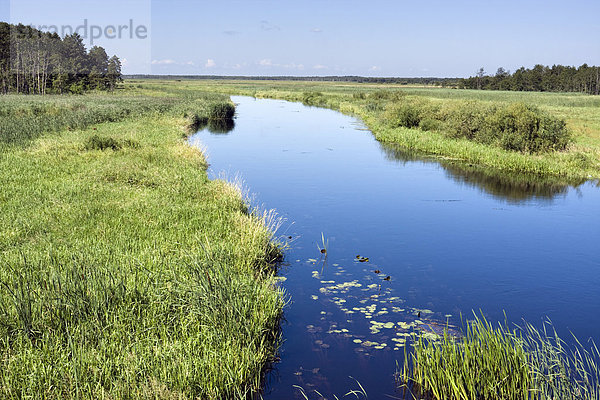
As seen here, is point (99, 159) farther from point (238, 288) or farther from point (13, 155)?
point (238, 288)

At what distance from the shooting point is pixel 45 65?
287ft

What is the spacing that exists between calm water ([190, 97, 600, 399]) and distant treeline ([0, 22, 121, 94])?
7440 centimetres

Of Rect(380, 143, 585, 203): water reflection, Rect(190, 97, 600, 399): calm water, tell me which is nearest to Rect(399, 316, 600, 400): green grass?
Rect(190, 97, 600, 399): calm water

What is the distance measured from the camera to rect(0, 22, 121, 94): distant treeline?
82188 millimetres

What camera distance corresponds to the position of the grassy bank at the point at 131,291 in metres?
6.39

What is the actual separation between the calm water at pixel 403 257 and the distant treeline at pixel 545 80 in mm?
136511

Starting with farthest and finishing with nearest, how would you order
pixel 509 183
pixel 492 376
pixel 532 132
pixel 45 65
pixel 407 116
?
pixel 45 65 → pixel 407 116 → pixel 532 132 → pixel 509 183 → pixel 492 376

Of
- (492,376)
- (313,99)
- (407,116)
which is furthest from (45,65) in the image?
(492,376)

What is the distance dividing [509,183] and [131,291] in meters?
20.5

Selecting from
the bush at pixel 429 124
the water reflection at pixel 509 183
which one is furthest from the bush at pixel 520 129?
the bush at pixel 429 124

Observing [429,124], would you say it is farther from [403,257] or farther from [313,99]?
[313,99]

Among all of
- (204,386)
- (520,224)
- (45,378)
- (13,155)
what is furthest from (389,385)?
(13,155)

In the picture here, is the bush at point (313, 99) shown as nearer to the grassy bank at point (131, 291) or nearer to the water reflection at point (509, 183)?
the water reflection at point (509, 183)

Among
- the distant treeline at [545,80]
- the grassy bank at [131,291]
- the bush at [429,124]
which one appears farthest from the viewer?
the distant treeline at [545,80]
